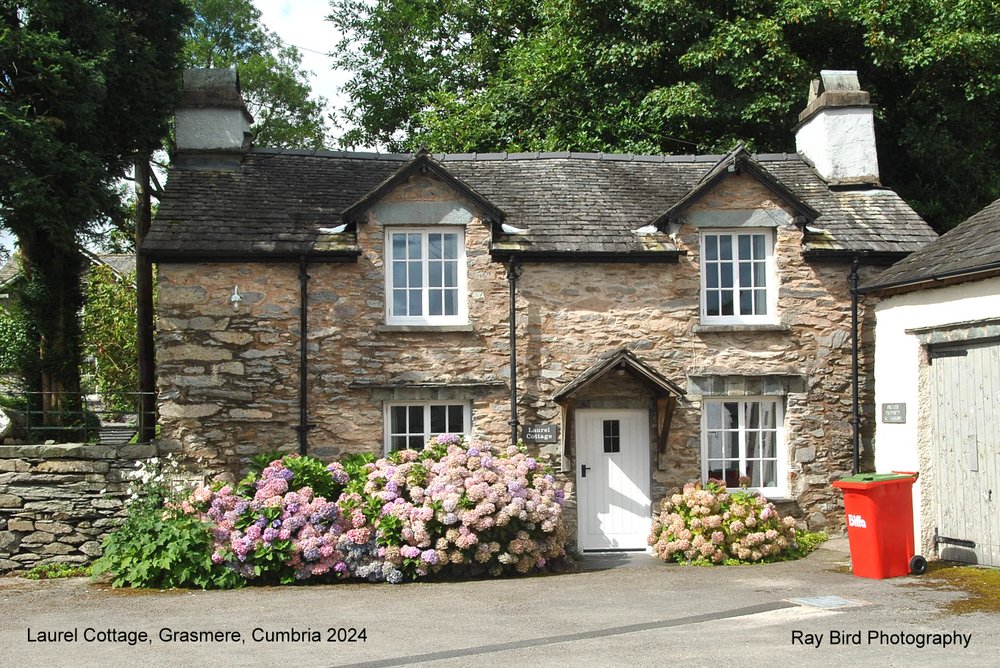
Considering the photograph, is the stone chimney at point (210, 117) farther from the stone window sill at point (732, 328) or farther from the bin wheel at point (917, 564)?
the bin wheel at point (917, 564)

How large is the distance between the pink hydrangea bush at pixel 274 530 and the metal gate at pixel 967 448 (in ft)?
25.1

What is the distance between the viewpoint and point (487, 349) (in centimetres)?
1437

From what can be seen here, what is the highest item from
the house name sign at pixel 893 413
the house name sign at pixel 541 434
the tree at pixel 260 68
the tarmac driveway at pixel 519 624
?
the tree at pixel 260 68

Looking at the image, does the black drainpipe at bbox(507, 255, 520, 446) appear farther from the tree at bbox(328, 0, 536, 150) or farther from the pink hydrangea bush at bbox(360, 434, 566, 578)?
the tree at bbox(328, 0, 536, 150)

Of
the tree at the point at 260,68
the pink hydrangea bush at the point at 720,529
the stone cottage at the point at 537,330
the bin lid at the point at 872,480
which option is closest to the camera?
the bin lid at the point at 872,480

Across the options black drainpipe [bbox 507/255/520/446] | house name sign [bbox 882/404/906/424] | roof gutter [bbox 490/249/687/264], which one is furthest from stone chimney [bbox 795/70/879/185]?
black drainpipe [bbox 507/255/520/446]

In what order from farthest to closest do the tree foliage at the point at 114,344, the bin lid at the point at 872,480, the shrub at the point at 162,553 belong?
the tree foliage at the point at 114,344
the shrub at the point at 162,553
the bin lid at the point at 872,480

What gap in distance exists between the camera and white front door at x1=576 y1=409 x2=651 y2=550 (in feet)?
47.4

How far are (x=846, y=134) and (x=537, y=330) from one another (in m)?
6.85

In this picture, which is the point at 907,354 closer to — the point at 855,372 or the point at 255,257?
the point at 855,372

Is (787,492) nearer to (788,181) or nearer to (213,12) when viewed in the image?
(788,181)

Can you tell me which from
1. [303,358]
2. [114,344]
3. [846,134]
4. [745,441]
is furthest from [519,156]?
[114,344]

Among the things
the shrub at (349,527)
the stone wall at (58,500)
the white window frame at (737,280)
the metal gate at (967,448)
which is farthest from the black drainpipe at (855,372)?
the stone wall at (58,500)

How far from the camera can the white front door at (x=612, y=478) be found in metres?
14.4
